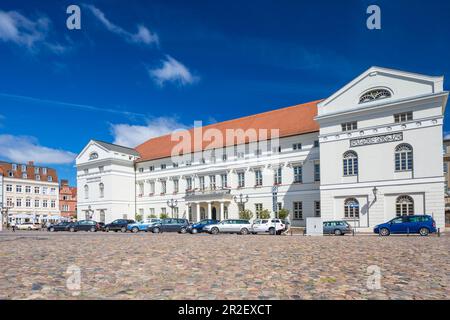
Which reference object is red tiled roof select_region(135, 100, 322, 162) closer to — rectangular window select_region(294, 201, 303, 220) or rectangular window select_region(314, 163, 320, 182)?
rectangular window select_region(314, 163, 320, 182)

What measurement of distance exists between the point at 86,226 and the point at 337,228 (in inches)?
1098

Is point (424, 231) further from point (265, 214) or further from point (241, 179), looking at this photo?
point (241, 179)

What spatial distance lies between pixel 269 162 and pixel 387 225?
1790 centimetres

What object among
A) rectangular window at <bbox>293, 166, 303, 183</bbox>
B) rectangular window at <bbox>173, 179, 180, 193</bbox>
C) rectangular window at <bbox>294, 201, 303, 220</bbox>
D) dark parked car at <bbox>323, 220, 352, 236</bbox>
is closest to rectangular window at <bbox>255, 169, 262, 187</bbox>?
rectangular window at <bbox>293, 166, 303, 183</bbox>

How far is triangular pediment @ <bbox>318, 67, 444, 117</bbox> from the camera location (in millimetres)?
32469

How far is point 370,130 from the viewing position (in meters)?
35.0

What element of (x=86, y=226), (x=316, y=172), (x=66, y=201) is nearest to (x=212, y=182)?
(x=316, y=172)

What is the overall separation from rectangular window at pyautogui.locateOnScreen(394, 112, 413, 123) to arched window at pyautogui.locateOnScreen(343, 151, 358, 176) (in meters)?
4.53

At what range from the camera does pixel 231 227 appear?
3500 cm

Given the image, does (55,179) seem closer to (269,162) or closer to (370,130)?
(269,162)

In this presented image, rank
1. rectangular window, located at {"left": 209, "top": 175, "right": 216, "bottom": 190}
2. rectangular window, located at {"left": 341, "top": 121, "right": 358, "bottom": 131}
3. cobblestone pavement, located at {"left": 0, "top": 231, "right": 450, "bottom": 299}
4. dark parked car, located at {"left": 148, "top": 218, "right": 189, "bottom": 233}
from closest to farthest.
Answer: cobblestone pavement, located at {"left": 0, "top": 231, "right": 450, "bottom": 299}
rectangular window, located at {"left": 341, "top": 121, "right": 358, "bottom": 131}
dark parked car, located at {"left": 148, "top": 218, "right": 189, "bottom": 233}
rectangular window, located at {"left": 209, "top": 175, "right": 216, "bottom": 190}

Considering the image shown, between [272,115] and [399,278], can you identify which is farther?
[272,115]

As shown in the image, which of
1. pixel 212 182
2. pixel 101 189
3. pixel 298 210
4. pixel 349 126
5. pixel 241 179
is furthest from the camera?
pixel 101 189
